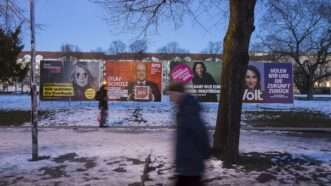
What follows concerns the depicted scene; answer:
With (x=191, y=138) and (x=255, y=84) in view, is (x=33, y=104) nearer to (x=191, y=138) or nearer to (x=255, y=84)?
(x=191, y=138)

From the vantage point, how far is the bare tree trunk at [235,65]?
12.1 metres

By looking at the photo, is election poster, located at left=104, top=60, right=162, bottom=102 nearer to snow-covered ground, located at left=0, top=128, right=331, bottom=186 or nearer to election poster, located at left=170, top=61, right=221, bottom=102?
election poster, located at left=170, top=61, right=221, bottom=102

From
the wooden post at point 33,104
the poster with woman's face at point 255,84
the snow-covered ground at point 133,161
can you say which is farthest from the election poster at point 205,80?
the wooden post at point 33,104

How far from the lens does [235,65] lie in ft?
40.0

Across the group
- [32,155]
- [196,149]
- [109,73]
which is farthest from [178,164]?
[109,73]

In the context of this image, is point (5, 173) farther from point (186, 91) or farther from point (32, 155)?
point (186, 91)

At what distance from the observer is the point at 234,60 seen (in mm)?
12195

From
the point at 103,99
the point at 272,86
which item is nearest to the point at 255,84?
the point at 272,86

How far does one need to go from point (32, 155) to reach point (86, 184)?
2968mm

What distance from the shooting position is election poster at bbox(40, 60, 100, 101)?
1233 inches

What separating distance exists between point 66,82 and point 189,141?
25.7 meters

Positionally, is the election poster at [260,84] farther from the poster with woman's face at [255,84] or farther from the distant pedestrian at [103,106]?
the distant pedestrian at [103,106]

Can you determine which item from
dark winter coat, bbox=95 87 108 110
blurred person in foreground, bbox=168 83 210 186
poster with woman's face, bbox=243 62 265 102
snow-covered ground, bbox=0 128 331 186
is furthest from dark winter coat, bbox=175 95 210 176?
poster with woman's face, bbox=243 62 265 102

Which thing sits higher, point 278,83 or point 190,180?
point 278,83
